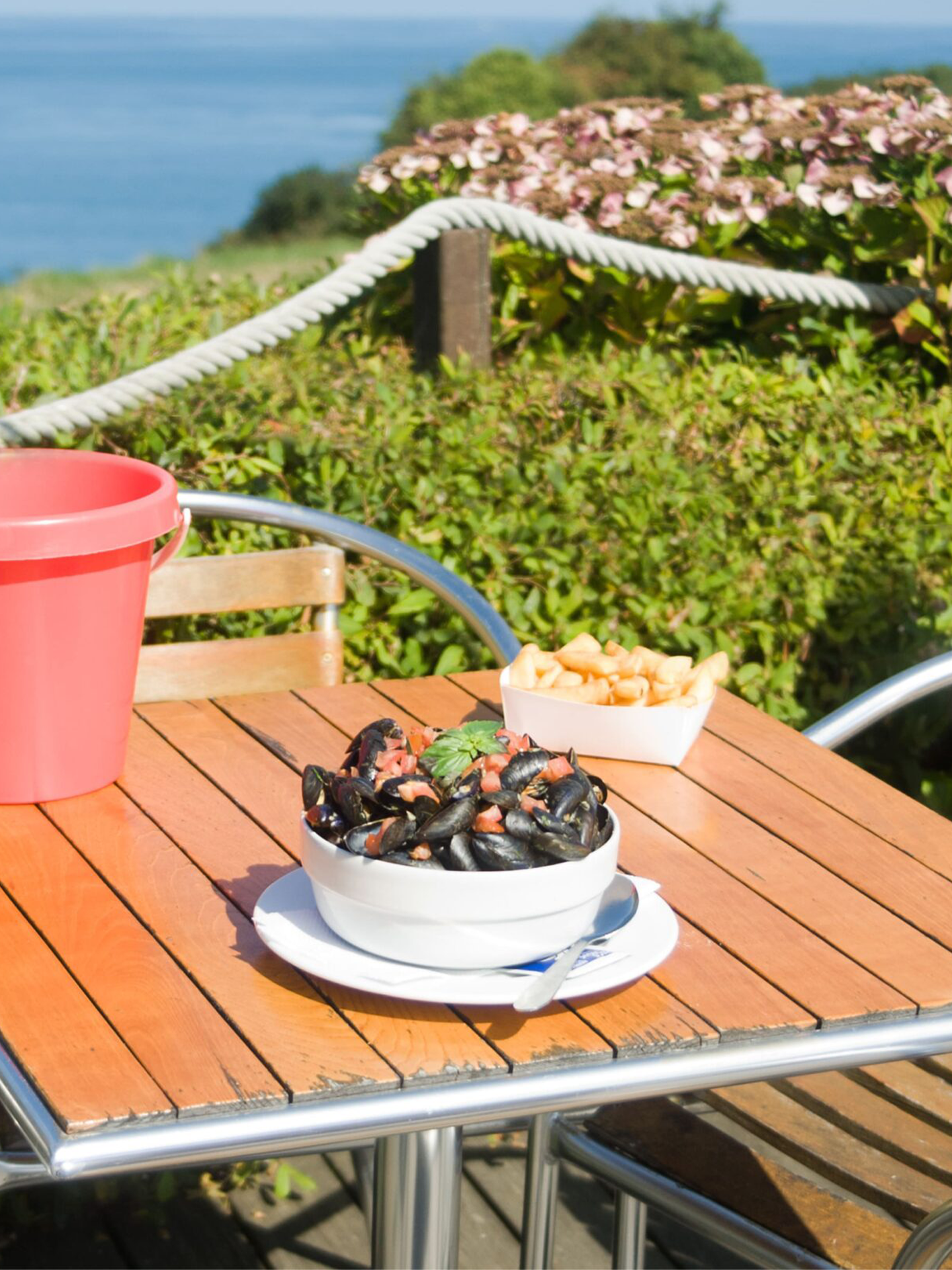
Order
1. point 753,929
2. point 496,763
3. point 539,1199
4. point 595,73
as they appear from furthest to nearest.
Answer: point 595,73, point 539,1199, point 753,929, point 496,763

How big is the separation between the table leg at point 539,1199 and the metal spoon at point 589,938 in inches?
21.9

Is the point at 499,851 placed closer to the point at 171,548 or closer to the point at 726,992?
the point at 726,992

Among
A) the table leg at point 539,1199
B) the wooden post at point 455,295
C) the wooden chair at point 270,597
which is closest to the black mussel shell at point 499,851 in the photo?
the table leg at point 539,1199

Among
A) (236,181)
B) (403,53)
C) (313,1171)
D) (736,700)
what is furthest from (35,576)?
(403,53)

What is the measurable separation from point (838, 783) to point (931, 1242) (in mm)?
435

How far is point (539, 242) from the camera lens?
3.29 meters

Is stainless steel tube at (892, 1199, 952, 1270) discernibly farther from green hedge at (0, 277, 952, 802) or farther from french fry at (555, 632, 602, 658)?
green hedge at (0, 277, 952, 802)

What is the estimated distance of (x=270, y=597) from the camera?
2027 millimetres

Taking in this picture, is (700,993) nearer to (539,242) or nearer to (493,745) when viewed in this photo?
(493,745)

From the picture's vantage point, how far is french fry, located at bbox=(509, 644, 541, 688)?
1.57 meters

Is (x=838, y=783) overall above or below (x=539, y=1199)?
above

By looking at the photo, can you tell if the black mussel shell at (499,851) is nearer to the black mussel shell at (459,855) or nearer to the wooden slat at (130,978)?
the black mussel shell at (459,855)

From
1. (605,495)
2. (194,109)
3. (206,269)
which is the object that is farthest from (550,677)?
(194,109)

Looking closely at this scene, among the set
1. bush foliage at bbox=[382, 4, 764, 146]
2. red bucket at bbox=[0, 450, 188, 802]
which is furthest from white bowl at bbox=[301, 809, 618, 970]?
bush foliage at bbox=[382, 4, 764, 146]
